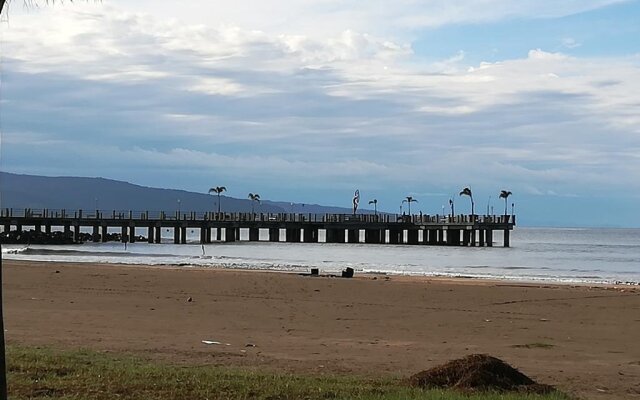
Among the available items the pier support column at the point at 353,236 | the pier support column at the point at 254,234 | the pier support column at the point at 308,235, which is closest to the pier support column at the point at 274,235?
the pier support column at the point at 254,234

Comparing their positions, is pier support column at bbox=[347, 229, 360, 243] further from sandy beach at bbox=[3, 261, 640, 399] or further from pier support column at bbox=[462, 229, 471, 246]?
sandy beach at bbox=[3, 261, 640, 399]

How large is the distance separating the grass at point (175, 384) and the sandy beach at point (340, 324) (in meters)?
1.38

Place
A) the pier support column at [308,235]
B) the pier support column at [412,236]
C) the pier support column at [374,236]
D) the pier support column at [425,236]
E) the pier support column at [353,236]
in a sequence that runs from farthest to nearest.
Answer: the pier support column at [412,236], the pier support column at [353,236], the pier support column at [425,236], the pier support column at [374,236], the pier support column at [308,235]

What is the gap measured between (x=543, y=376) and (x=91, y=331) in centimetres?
775

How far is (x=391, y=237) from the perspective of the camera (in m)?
97.8

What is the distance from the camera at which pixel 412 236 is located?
103 meters

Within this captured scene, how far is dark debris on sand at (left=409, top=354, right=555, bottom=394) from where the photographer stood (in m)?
9.35

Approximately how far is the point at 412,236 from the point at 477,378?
94.4 m

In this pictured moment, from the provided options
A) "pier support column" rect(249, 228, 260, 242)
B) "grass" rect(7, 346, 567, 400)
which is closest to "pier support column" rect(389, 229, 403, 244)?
"pier support column" rect(249, 228, 260, 242)

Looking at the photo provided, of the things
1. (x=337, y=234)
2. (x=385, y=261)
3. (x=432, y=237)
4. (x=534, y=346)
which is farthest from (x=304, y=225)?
(x=534, y=346)

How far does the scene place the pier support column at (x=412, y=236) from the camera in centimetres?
10002

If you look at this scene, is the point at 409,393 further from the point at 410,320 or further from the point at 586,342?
the point at 410,320

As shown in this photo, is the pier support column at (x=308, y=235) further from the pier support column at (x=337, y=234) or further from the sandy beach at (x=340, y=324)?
the sandy beach at (x=340, y=324)

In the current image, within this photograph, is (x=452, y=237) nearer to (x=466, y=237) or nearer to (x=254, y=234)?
(x=466, y=237)
